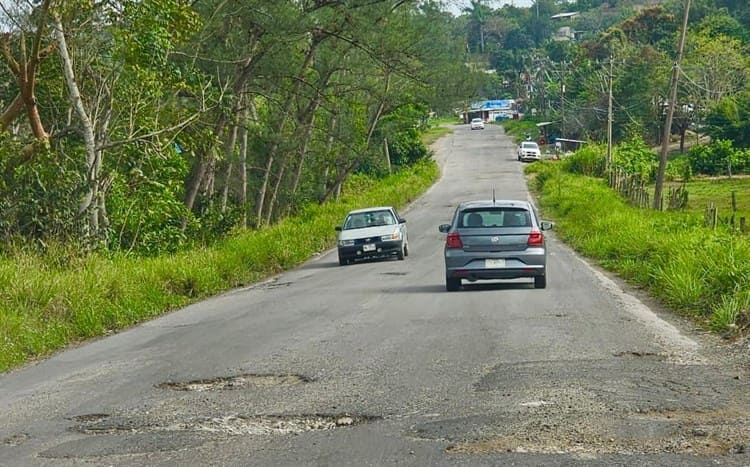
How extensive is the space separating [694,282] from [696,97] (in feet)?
260

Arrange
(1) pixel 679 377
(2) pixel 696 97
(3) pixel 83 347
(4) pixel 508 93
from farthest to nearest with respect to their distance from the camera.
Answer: (4) pixel 508 93, (2) pixel 696 97, (3) pixel 83 347, (1) pixel 679 377

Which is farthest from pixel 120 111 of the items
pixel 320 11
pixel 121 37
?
pixel 320 11

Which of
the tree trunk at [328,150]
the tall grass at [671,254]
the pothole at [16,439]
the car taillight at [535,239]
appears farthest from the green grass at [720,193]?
the pothole at [16,439]

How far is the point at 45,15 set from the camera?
21.8m

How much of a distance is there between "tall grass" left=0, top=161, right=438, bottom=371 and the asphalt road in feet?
2.16

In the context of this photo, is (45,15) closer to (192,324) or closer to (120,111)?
(120,111)

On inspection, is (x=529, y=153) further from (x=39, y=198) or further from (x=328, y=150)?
(x=39, y=198)

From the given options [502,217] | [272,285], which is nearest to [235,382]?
[502,217]

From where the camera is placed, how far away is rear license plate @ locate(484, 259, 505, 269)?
20.8 meters

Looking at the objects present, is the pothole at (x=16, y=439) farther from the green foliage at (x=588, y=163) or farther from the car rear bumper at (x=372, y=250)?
the green foliage at (x=588, y=163)

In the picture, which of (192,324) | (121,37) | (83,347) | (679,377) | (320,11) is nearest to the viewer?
(679,377)

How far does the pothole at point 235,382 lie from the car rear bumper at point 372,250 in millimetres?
20041

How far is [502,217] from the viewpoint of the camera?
21422mm

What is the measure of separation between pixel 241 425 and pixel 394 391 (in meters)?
1.64
